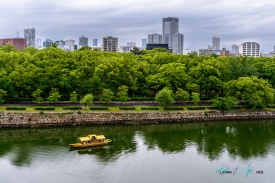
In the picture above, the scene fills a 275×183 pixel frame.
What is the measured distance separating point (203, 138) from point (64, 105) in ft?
67.9

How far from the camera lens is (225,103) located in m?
50.4

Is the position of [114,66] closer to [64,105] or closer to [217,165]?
[64,105]

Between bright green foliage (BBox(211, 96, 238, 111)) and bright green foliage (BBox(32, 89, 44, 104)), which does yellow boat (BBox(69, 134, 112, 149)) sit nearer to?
bright green foliage (BBox(32, 89, 44, 104))

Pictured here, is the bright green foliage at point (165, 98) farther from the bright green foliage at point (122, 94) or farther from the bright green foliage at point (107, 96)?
the bright green foliage at point (107, 96)

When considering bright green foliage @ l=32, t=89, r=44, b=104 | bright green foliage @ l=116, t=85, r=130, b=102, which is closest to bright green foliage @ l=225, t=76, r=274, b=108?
bright green foliage @ l=116, t=85, r=130, b=102

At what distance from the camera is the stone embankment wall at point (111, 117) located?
1696 inches

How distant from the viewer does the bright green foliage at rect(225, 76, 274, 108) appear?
167 ft

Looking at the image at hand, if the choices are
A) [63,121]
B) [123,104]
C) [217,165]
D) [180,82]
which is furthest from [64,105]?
[217,165]

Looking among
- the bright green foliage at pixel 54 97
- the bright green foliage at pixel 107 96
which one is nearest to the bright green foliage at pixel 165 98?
the bright green foliage at pixel 107 96

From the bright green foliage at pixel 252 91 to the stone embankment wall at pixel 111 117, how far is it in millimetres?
2040

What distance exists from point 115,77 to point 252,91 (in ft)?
70.2

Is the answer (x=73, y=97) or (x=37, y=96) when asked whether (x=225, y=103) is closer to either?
(x=73, y=97)

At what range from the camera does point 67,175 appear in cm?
2719

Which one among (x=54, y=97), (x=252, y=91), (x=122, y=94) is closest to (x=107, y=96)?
(x=122, y=94)
